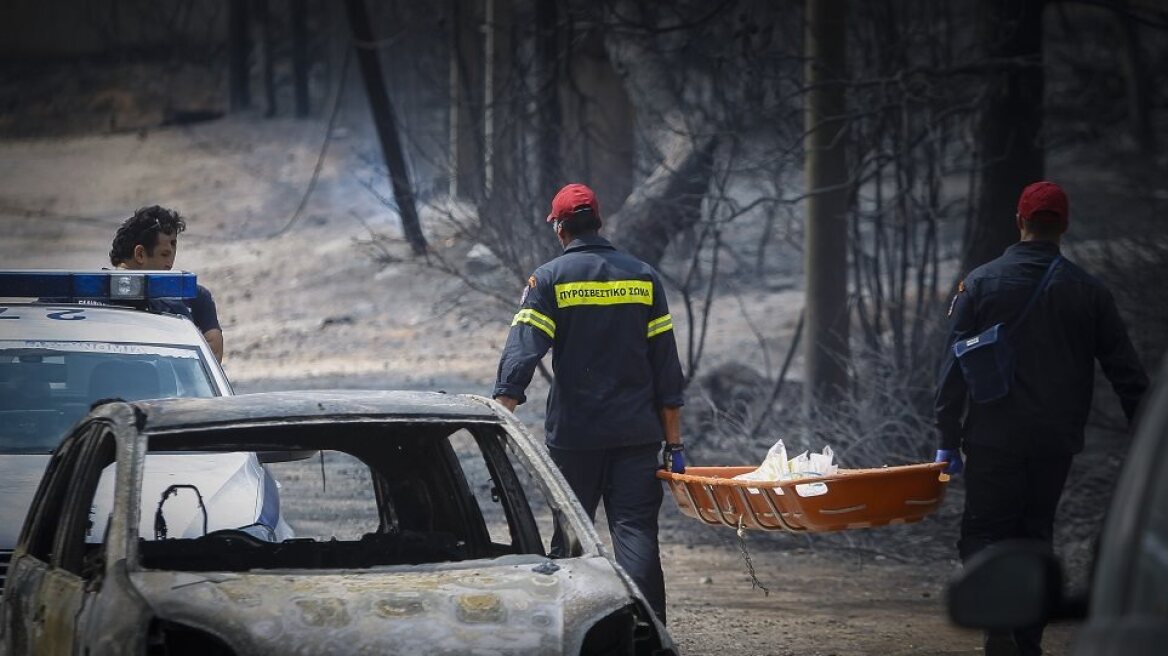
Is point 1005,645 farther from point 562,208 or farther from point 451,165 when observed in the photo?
point 451,165

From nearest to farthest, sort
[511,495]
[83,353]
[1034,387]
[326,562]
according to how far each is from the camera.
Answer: [511,495]
[326,562]
[1034,387]
[83,353]

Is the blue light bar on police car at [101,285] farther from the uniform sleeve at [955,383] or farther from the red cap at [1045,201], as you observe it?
the red cap at [1045,201]

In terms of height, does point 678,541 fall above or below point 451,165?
below

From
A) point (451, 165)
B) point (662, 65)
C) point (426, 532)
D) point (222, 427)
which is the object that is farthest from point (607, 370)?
point (662, 65)

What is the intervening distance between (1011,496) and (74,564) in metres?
3.41

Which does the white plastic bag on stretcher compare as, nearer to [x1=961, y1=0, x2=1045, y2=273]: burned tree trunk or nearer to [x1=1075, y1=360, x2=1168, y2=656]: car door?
[x1=1075, y1=360, x2=1168, y2=656]: car door

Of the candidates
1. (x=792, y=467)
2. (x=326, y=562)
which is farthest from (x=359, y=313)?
(x=326, y=562)

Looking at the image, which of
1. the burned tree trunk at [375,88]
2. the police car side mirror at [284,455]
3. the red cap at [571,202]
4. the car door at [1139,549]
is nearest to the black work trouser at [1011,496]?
the red cap at [571,202]

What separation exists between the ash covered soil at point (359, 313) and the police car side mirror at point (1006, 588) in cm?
468

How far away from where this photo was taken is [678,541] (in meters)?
10.2

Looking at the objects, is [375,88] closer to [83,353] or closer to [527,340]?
[83,353]

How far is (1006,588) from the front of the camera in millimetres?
2492

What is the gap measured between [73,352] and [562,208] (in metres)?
2.29

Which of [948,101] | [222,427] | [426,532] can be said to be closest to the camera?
[222,427]
